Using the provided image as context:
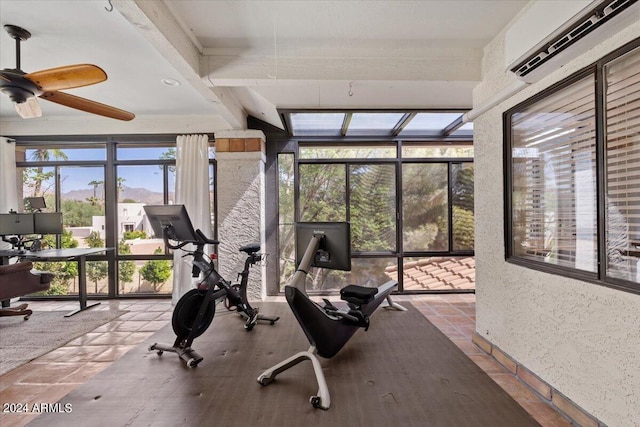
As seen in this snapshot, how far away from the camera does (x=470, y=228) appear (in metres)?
4.64

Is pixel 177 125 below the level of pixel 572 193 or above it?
above

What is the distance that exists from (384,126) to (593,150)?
2800 millimetres

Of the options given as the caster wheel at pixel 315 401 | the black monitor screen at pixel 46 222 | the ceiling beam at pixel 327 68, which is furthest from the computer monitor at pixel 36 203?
the caster wheel at pixel 315 401

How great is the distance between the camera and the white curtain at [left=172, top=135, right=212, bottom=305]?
4.20 m

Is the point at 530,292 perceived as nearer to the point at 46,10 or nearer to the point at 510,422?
the point at 510,422

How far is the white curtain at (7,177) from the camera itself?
4227 millimetres

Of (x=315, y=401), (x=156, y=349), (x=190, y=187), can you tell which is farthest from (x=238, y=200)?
(x=315, y=401)

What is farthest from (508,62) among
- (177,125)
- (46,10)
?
(177,125)

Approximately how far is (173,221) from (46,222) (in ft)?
9.88

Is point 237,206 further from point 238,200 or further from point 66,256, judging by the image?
point 66,256

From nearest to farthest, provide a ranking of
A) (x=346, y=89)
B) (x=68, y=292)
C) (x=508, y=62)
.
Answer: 1. (x=508, y=62)
2. (x=346, y=89)
3. (x=68, y=292)

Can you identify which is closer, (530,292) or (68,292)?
(530,292)

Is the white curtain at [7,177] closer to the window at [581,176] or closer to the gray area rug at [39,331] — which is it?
the gray area rug at [39,331]

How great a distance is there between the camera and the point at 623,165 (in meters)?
1.59
